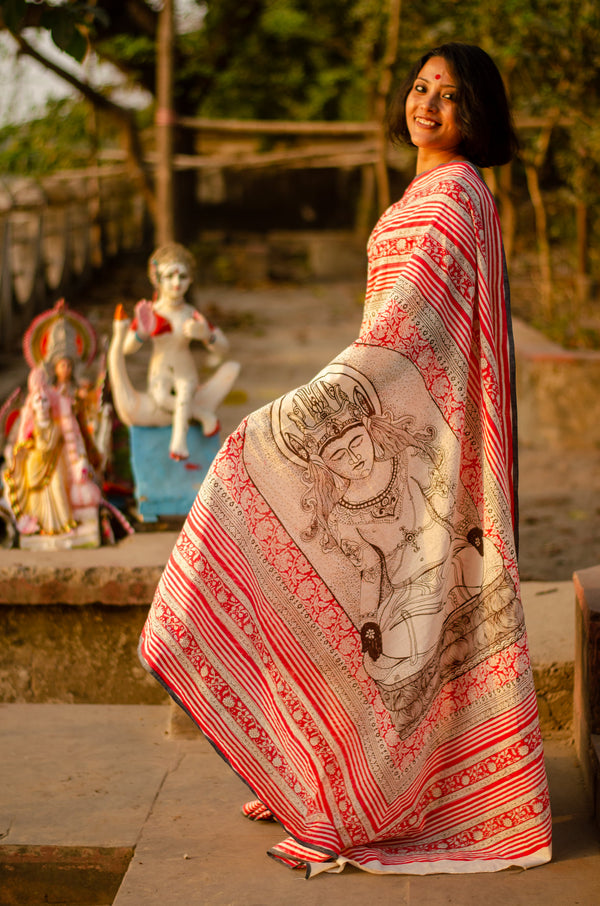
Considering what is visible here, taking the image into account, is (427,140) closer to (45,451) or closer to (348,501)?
(348,501)

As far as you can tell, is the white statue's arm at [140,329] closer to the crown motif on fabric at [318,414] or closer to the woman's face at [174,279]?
the woman's face at [174,279]

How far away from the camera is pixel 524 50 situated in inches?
274

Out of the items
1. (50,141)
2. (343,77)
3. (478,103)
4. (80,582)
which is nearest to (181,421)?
(80,582)

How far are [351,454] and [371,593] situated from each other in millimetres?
305

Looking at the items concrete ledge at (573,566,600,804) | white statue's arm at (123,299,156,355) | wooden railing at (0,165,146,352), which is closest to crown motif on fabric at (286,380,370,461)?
concrete ledge at (573,566,600,804)

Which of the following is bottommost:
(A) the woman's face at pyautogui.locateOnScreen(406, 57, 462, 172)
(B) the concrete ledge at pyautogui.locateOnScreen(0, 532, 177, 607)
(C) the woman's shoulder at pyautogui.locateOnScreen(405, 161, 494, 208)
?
(B) the concrete ledge at pyautogui.locateOnScreen(0, 532, 177, 607)

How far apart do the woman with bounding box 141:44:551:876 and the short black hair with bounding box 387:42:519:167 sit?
10 centimetres

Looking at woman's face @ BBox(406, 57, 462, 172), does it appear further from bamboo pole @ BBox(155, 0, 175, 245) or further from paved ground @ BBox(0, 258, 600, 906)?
bamboo pole @ BBox(155, 0, 175, 245)

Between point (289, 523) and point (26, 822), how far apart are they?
1007 mm

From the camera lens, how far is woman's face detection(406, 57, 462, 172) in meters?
2.27

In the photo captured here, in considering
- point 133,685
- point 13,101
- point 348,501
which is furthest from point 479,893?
point 13,101

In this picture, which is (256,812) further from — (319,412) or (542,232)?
(542,232)

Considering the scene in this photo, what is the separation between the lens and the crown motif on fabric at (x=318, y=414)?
214 centimetres

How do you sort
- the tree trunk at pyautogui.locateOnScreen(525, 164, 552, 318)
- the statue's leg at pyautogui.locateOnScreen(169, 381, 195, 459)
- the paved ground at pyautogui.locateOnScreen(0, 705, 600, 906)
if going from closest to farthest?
the paved ground at pyautogui.locateOnScreen(0, 705, 600, 906) → the statue's leg at pyautogui.locateOnScreen(169, 381, 195, 459) → the tree trunk at pyautogui.locateOnScreen(525, 164, 552, 318)
